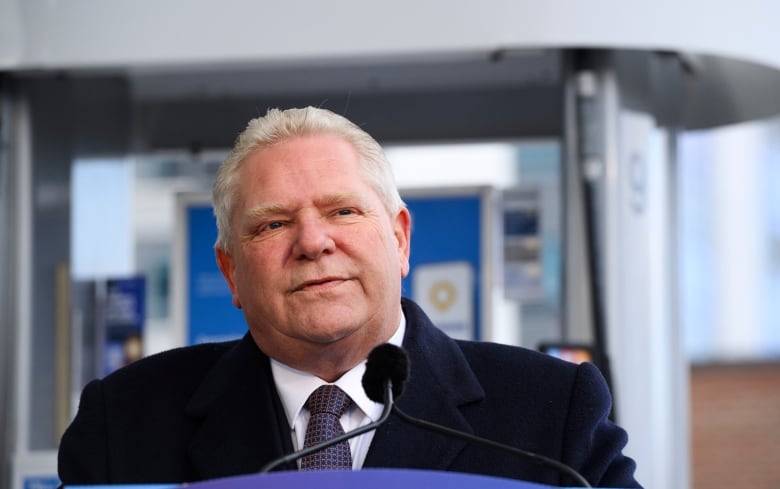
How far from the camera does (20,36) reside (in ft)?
17.3

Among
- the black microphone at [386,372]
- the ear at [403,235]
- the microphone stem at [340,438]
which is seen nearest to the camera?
the microphone stem at [340,438]

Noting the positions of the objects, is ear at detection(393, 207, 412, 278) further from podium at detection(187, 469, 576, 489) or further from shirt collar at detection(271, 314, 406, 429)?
podium at detection(187, 469, 576, 489)

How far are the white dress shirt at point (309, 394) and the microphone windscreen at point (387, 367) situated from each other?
1.15 ft

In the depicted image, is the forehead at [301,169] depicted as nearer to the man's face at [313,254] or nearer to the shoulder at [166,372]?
the man's face at [313,254]

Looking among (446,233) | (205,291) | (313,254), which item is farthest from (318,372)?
(205,291)

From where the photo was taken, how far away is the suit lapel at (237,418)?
2900mm

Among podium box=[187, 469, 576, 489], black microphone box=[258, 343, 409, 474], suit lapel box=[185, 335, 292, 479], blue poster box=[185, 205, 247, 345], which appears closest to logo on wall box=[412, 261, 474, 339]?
blue poster box=[185, 205, 247, 345]

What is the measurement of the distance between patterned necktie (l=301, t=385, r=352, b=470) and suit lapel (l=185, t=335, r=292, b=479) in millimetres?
77

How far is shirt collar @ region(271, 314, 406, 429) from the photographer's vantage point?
2881mm

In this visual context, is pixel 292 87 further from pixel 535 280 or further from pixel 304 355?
pixel 304 355

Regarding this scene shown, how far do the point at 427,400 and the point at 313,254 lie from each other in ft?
1.30

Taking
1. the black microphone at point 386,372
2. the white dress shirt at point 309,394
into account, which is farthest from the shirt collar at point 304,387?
the black microphone at point 386,372

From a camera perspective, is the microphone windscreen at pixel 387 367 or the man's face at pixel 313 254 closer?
the microphone windscreen at pixel 387 367

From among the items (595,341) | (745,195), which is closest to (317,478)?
(595,341)
